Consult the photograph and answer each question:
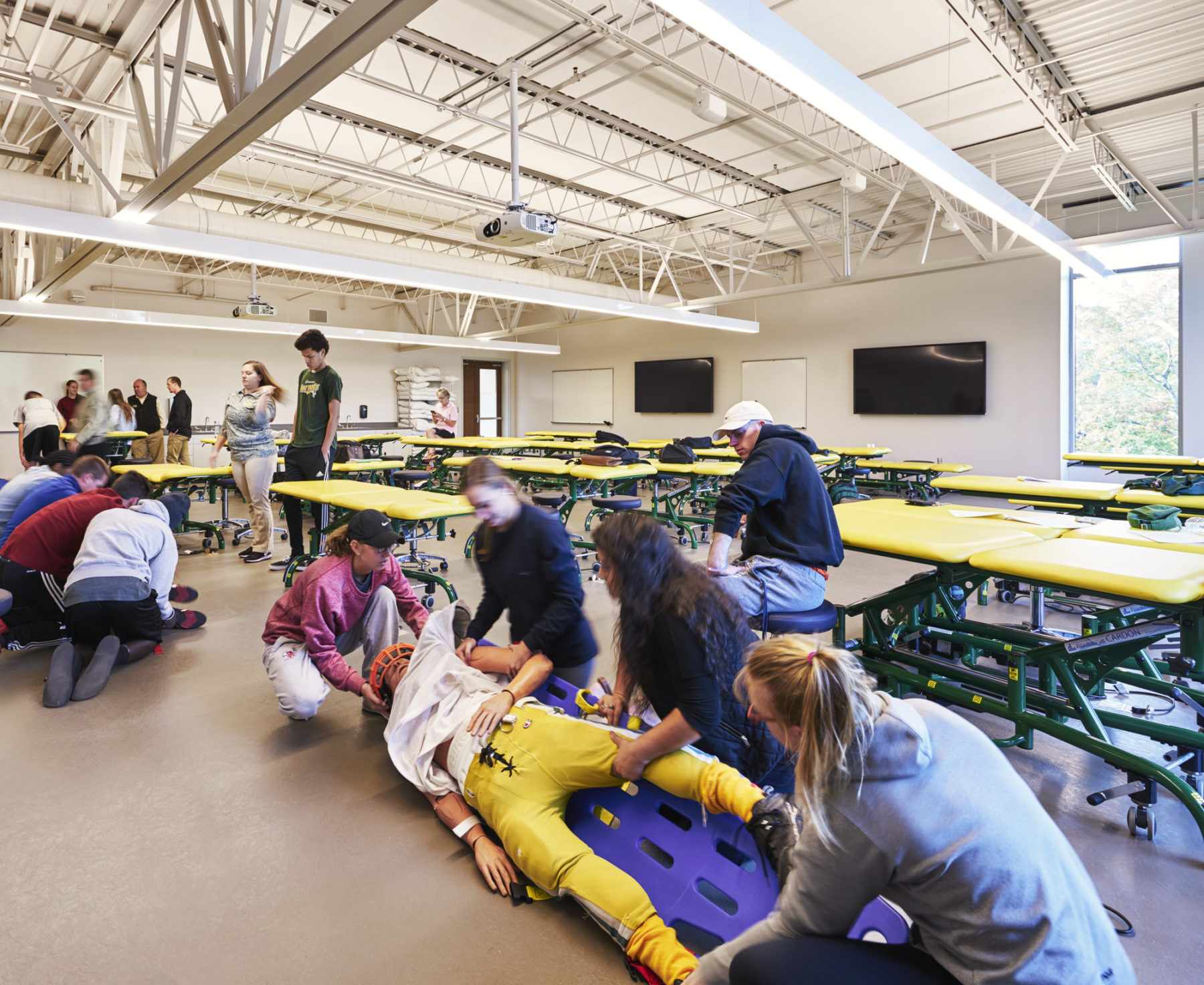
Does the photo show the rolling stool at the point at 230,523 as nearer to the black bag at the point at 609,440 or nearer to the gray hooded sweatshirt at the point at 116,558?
the gray hooded sweatshirt at the point at 116,558

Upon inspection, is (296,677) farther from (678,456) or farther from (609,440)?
(609,440)

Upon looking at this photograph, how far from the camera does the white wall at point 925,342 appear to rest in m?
8.97

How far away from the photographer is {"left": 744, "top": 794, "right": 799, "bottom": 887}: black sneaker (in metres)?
1.36

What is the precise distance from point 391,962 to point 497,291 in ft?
23.2

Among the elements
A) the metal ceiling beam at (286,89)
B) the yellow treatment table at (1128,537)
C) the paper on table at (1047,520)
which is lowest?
the yellow treatment table at (1128,537)

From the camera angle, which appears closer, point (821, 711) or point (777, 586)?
point (821, 711)

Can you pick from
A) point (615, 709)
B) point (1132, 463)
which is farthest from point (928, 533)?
point (1132, 463)

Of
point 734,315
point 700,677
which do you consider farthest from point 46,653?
point 734,315

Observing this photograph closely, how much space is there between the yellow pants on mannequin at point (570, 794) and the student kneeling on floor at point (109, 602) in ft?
6.88

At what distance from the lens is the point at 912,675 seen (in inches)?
96.3

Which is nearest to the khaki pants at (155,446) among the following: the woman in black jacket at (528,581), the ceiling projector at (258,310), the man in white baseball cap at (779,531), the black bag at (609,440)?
the ceiling projector at (258,310)

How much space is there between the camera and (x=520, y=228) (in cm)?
460

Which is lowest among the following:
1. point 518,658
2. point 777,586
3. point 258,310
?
point 518,658

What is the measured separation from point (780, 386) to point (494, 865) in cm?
1097
